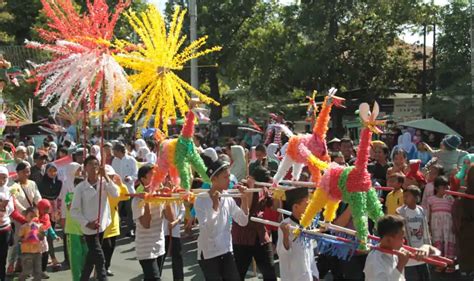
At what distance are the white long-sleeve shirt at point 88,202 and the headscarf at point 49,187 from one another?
11.2 feet

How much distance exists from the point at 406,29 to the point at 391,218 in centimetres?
2215

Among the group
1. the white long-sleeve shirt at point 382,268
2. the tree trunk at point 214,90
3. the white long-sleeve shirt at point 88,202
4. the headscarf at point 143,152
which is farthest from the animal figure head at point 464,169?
the tree trunk at point 214,90

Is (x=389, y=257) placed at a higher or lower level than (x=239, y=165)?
lower

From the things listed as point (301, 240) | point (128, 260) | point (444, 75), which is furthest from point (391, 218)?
point (444, 75)

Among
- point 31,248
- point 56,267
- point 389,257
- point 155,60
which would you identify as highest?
point 155,60

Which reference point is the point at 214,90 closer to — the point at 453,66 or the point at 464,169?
the point at 453,66

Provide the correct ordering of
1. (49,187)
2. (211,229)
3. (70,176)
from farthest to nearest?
(49,187), (70,176), (211,229)

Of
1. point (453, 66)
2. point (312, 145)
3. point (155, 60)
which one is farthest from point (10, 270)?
point (453, 66)

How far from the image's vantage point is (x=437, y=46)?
80.6 ft

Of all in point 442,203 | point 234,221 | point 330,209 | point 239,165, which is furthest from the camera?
point 239,165

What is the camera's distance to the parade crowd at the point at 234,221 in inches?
222

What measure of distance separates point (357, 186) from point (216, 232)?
1.67 m

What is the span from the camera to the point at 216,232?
622 cm

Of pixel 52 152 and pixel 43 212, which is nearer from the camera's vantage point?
pixel 43 212
